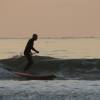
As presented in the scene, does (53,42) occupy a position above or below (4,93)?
below

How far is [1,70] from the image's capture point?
8.23 m

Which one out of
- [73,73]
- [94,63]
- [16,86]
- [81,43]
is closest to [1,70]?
[73,73]

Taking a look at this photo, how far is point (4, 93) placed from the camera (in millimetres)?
3012

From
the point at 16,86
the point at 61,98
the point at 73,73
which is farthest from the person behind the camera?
the point at 73,73

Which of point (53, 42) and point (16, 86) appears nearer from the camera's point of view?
point (16, 86)

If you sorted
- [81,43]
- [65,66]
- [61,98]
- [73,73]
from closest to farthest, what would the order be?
[61,98], [73,73], [65,66], [81,43]

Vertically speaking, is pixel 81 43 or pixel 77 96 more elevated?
pixel 77 96

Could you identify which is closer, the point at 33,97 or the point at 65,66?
the point at 33,97

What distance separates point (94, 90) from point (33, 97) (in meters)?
0.46

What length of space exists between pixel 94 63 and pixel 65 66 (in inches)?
34.0

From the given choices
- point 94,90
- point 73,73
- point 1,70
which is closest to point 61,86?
point 94,90

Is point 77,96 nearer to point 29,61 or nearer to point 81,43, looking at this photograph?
point 29,61

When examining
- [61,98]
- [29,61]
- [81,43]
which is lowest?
[81,43]

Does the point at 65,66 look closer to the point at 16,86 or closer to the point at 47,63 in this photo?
the point at 47,63
